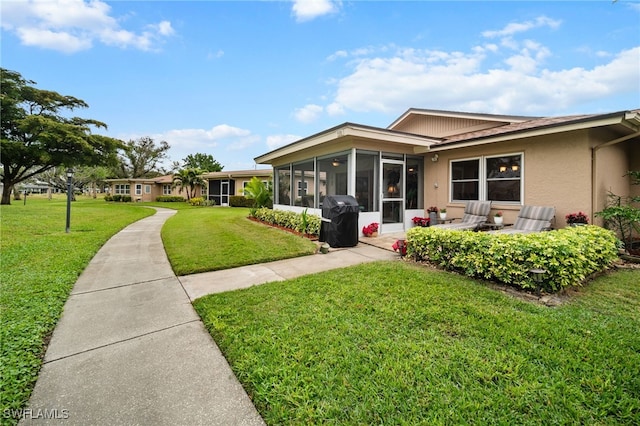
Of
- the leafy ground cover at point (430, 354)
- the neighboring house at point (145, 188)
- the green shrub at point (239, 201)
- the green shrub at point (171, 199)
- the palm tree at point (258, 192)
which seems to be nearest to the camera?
the leafy ground cover at point (430, 354)

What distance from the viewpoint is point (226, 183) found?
27438mm

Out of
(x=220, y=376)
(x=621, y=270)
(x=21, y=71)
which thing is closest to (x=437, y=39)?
(x=621, y=270)

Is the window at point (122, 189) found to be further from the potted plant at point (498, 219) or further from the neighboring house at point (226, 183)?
the potted plant at point (498, 219)

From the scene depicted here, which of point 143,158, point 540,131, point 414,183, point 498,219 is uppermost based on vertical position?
point 143,158

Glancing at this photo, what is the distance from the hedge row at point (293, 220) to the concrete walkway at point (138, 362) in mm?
3530

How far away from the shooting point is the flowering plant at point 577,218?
6098 millimetres

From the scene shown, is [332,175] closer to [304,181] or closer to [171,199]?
[304,181]

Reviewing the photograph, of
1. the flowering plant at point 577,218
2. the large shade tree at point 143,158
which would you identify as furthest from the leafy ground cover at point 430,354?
the large shade tree at point 143,158

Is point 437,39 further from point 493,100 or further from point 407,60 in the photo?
point 493,100

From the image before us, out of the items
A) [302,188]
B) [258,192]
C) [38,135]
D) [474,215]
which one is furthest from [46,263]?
[38,135]

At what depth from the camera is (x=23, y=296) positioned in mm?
3725

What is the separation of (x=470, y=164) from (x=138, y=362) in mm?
9316

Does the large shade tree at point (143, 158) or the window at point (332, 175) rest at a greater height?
the large shade tree at point (143, 158)

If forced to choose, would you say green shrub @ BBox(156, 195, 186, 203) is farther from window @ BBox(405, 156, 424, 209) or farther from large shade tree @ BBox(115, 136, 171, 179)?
window @ BBox(405, 156, 424, 209)
